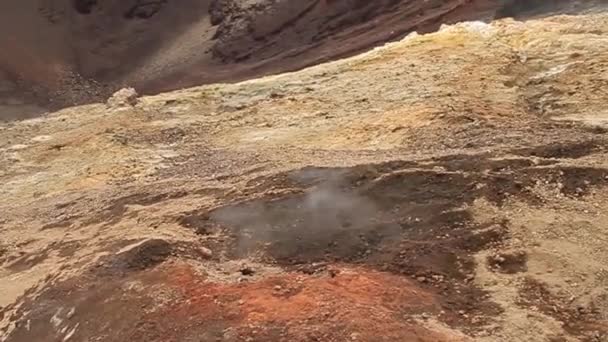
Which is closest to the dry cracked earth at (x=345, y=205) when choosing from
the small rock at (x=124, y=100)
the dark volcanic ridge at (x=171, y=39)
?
the small rock at (x=124, y=100)

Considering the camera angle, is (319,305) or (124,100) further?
(124,100)

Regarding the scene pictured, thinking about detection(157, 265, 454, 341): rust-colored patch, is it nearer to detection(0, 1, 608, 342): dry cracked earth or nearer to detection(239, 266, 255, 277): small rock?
detection(0, 1, 608, 342): dry cracked earth

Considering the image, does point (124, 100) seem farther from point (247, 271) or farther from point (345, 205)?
point (247, 271)

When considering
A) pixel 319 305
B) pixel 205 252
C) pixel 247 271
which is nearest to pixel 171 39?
pixel 205 252

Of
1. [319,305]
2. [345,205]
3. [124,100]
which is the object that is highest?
[124,100]

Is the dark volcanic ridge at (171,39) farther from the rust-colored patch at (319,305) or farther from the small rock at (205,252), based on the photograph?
the rust-colored patch at (319,305)

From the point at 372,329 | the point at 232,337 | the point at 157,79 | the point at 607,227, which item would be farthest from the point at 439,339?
the point at 157,79
